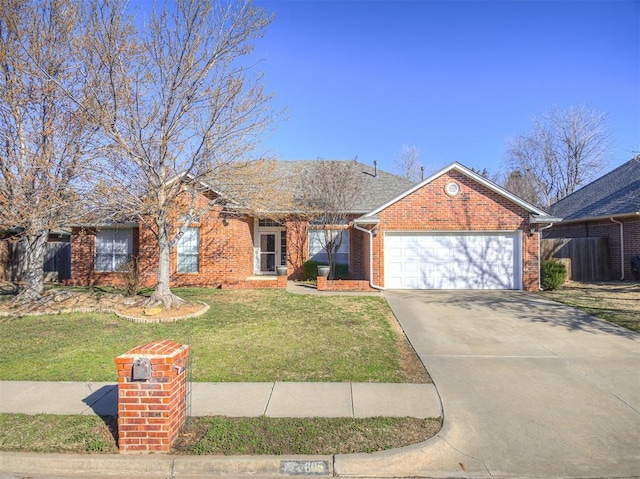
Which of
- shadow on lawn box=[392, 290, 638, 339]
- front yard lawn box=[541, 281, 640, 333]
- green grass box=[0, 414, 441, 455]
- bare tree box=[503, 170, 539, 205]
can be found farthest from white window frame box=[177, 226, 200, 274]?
bare tree box=[503, 170, 539, 205]

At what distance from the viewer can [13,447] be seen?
3.93 meters

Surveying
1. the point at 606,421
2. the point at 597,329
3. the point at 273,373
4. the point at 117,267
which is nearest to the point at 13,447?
the point at 273,373

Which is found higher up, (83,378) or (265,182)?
(265,182)

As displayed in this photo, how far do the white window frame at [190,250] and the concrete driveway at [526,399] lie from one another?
9.01 meters

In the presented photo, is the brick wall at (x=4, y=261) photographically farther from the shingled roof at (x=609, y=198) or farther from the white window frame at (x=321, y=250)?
the shingled roof at (x=609, y=198)

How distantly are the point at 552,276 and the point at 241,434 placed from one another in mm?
13427

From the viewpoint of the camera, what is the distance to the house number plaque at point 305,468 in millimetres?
3627

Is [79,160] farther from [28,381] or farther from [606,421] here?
[606,421]

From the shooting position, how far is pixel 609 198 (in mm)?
19172

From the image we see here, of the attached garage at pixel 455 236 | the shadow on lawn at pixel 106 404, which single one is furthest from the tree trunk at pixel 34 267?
the attached garage at pixel 455 236

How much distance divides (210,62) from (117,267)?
9.99 meters

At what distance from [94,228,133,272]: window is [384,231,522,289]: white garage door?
415 inches

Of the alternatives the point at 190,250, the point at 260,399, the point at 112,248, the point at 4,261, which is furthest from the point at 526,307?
the point at 4,261

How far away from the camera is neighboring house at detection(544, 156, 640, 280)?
54.3ft
